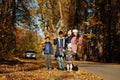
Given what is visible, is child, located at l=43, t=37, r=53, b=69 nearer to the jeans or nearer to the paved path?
the jeans

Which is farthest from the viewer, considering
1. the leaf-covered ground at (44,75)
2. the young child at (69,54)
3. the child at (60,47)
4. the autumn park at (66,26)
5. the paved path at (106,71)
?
the autumn park at (66,26)

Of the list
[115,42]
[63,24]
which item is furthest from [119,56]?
[63,24]

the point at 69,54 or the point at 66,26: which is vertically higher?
the point at 66,26

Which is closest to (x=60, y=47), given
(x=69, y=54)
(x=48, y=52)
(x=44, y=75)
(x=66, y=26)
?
(x=69, y=54)

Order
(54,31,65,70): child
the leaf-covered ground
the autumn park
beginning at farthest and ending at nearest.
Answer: the autumn park < (54,31,65,70): child < the leaf-covered ground

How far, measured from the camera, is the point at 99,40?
2020 inches

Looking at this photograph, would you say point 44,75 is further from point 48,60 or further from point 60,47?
point 48,60

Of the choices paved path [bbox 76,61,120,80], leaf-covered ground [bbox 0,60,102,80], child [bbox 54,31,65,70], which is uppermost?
child [bbox 54,31,65,70]

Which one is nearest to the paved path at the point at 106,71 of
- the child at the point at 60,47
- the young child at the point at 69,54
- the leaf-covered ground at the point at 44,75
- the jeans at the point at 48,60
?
the leaf-covered ground at the point at 44,75

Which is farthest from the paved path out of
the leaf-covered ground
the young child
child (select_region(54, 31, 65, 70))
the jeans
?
the jeans

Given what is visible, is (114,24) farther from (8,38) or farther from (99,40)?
(8,38)

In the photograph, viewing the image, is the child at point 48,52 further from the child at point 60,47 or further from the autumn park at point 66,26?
the child at point 60,47

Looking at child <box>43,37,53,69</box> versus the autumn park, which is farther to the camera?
the autumn park

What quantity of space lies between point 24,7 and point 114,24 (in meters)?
17.3
